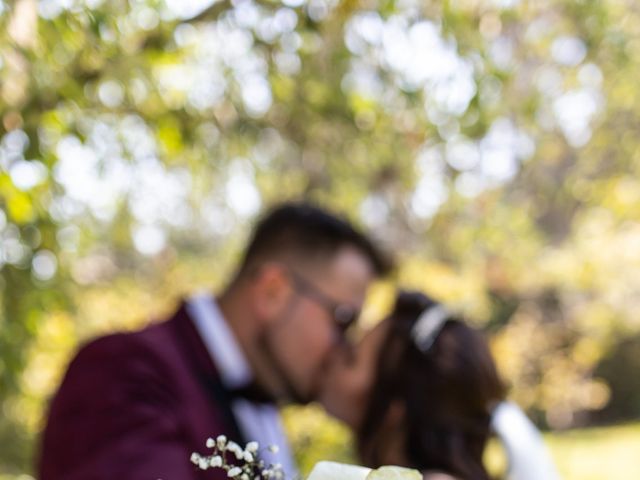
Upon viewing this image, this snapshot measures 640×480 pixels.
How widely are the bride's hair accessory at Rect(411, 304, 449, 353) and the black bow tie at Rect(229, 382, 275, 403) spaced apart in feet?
1.59

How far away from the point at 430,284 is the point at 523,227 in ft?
2.58

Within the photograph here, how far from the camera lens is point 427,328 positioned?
2791 millimetres

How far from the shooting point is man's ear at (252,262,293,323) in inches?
118

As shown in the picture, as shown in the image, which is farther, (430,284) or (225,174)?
(430,284)

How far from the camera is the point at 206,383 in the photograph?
271cm

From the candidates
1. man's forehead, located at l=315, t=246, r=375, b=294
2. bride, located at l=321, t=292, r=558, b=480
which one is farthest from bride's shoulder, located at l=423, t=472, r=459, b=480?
man's forehead, located at l=315, t=246, r=375, b=294

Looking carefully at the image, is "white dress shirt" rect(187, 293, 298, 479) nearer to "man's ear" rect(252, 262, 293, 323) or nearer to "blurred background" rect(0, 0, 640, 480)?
"man's ear" rect(252, 262, 293, 323)

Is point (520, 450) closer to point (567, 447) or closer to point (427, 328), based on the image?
point (427, 328)

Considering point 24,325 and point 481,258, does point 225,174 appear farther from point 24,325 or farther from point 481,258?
point 481,258

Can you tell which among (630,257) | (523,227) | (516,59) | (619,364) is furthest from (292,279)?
(619,364)

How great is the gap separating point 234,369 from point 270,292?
302mm

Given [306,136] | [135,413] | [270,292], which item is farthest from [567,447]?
[135,413]

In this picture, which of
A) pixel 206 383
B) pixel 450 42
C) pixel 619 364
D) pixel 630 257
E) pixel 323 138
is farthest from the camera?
pixel 619 364

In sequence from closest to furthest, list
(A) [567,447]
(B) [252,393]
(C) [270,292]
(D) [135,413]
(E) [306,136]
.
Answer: (D) [135,413], (B) [252,393], (C) [270,292], (E) [306,136], (A) [567,447]
